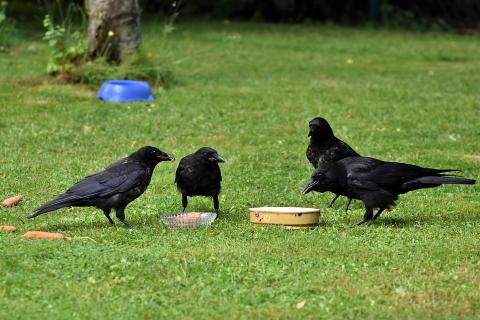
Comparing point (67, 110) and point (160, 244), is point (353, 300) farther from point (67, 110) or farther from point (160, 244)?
point (67, 110)

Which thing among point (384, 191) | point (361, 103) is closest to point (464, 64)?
point (361, 103)

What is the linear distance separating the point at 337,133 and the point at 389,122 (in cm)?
127

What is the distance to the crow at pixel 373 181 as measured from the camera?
9602 millimetres

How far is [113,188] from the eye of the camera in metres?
9.29

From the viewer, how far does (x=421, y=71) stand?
2152cm

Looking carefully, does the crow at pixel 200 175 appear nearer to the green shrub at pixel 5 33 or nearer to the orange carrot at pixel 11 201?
the orange carrot at pixel 11 201

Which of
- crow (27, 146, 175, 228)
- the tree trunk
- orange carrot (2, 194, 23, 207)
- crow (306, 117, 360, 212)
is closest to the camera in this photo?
crow (27, 146, 175, 228)

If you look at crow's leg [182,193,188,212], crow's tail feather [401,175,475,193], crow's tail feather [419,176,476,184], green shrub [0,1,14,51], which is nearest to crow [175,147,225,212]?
crow's leg [182,193,188,212]

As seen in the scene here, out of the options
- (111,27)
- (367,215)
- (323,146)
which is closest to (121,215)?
(367,215)

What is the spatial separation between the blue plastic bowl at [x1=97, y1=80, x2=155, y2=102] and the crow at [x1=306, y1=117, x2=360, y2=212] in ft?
18.6

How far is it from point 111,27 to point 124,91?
5.53ft

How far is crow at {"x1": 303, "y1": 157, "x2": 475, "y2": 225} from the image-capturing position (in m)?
9.60

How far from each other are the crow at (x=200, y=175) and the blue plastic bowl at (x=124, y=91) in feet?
20.2

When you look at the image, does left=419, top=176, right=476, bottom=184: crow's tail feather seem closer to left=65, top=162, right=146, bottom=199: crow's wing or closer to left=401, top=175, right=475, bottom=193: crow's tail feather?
left=401, top=175, right=475, bottom=193: crow's tail feather
